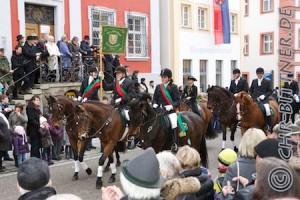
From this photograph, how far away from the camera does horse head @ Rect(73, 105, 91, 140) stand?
9266 mm

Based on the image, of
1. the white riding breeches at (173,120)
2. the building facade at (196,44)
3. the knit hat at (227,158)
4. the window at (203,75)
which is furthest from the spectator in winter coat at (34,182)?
the window at (203,75)

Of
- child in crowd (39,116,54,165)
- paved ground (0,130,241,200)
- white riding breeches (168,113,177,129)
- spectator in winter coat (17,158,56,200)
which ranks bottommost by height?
paved ground (0,130,241,200)

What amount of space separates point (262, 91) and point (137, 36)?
1120 centimetres

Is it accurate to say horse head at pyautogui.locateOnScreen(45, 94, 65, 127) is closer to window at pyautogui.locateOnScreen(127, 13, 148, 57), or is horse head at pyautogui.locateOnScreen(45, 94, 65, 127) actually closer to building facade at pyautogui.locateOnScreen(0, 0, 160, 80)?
building facade at pyautogui.locateOnScreen(0, 0, 160, 80)

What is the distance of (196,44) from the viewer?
1053 inches

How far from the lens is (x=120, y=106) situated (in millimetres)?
9930

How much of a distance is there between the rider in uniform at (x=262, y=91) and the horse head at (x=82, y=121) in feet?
18.9

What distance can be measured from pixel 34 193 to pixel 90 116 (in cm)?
602

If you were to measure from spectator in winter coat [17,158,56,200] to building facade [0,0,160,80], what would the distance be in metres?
10.5

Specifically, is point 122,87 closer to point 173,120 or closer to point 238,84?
point 173,120

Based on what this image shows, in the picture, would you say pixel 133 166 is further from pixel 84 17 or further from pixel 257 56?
pixel 257 56

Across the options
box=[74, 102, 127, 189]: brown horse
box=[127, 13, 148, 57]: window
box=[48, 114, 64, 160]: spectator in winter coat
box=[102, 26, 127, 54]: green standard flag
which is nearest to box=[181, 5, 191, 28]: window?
box=[127, 13, 148, 57]: window

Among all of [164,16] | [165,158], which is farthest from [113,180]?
[164,16]

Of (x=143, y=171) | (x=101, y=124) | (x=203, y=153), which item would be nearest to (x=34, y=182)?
(x=143, y=171)
